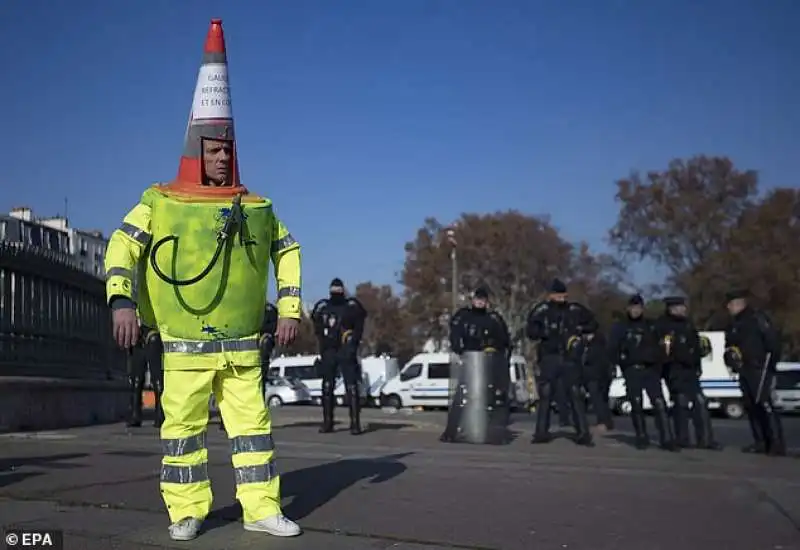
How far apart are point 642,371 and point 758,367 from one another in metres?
1.42

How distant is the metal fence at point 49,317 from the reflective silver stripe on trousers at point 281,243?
7.60 meters

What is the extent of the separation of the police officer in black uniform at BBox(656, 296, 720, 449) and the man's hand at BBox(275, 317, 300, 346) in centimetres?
700

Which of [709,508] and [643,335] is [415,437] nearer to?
[643,335]

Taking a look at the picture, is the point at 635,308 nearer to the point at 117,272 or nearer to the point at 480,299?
the point at 480,299

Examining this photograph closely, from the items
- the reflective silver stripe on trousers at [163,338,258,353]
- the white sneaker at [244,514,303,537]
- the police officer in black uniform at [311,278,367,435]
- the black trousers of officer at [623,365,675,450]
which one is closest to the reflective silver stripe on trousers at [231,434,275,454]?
the white sneaker at [244,514,303,537]

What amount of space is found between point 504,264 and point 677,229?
382 inches

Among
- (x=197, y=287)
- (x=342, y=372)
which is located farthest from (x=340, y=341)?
(x=197, y=287)

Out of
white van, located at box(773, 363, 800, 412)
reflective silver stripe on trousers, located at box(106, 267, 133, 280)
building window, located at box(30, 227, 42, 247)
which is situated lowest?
white van, located at box(773, 363, 800, 412)

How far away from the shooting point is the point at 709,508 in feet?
19.1

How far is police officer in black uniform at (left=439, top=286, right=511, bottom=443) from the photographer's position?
11.3 m

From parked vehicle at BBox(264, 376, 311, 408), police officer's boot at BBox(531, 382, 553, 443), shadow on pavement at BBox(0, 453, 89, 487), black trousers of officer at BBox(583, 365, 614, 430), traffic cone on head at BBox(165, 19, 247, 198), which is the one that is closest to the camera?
traffic cone on head at BBox(165, 19, 247, 198)

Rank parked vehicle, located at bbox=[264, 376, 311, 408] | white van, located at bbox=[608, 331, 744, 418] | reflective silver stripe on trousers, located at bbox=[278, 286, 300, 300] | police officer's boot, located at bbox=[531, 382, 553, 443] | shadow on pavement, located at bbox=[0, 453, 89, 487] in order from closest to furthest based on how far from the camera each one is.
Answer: reflective silver stripe on trousers, located at bbox=[278, 286, 300, 300] < shadow on pavement, located at bbox=[0, 453, 89, 487] < police officer's boot, located at bbox=[531, 382, 553, 443] < white van, located at bbox=[608, 331, 744, 418] < parked vehicle, located at bbox=[264, 376, 311, 408]

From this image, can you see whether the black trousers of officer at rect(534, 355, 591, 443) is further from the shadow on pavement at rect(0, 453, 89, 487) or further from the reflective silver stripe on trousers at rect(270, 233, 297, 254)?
the reflective silver stripe on trousers at rect(270, 233, 297, 254)

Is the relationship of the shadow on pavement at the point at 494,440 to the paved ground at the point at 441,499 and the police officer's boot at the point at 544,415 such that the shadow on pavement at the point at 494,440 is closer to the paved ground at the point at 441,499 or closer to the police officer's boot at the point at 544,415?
the police officer's boot at the point at 544,415
